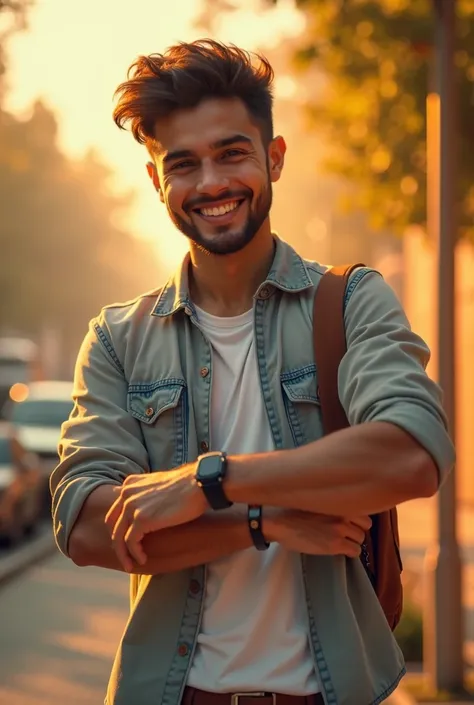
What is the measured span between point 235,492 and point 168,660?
1.37ft

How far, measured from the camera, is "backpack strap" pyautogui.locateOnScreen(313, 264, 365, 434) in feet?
9.47

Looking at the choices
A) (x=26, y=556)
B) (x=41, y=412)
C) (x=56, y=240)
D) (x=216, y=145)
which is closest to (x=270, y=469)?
(x=216, y=145)

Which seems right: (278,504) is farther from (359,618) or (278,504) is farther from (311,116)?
(311,116)

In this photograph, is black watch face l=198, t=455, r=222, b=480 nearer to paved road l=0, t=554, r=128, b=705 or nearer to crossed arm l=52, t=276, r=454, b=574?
crossed arm l=52, t=276, r=454, b=574

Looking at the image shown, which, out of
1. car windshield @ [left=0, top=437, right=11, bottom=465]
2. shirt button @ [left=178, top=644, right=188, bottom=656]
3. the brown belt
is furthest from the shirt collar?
car windshield @ [left=0, top=437, right=11, bottom=465]

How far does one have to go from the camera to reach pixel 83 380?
306 centimetres

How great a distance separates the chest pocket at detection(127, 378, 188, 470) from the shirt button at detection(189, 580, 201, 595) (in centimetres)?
26

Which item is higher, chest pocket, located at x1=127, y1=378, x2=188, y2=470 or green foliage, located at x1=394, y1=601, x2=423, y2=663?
chest pocket, located at x1=127, y1=378, x2=188, y2=470

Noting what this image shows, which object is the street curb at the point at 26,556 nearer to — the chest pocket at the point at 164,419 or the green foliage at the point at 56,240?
the chest pocket at the point at 164,419

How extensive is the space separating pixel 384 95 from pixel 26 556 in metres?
7.59

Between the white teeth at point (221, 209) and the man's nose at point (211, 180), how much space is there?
0.12 feet

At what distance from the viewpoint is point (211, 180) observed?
9.71 ft

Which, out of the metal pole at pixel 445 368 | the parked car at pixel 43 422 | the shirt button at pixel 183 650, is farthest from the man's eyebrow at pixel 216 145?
the parked car at pixel 43 422

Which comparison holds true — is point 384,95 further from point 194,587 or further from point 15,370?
point 15,370
